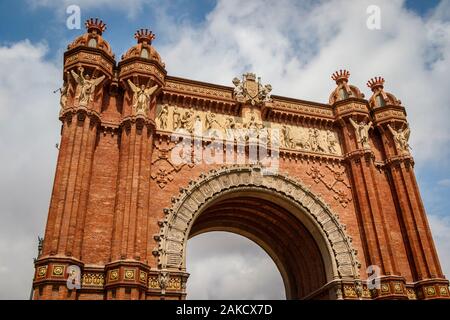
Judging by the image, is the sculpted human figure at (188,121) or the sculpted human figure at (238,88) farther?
the sculpted human figure at (238,88)

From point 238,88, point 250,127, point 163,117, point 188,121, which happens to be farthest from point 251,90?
point 163,117

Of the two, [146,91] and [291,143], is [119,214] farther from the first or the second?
[291,143]

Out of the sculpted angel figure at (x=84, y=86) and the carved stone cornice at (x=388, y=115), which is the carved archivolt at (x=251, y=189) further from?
the carved stone cornice at (x=388, y=115)

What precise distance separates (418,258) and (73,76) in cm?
1651

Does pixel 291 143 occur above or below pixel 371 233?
above

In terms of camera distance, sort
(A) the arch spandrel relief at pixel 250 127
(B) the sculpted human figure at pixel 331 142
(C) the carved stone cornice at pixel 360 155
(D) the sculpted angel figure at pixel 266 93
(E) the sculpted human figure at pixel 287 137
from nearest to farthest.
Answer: (A) the arch spandrel relief at pixel 250 127
(E) the sculpted human figure at pixel 287 137
(C) the carved stone cornice at pixel 360 155
(D) the sculpted angel figure at pixel 266 93
(B) the sculpted human figure at pixel 331 142

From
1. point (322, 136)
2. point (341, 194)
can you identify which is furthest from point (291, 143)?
point (341, 194)

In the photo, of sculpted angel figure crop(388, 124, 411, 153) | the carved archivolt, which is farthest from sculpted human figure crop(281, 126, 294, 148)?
sculpted angel figure crop(388, 124, 411, 153)

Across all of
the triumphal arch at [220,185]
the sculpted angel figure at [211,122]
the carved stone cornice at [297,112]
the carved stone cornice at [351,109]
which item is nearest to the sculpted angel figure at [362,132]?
the triumphal arch at [220,185]

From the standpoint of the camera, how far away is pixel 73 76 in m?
17.1

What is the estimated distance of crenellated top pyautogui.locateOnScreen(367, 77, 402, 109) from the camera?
22062 mm

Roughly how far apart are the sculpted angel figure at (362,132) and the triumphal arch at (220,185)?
6 cm

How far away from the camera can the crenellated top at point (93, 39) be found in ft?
59.3
